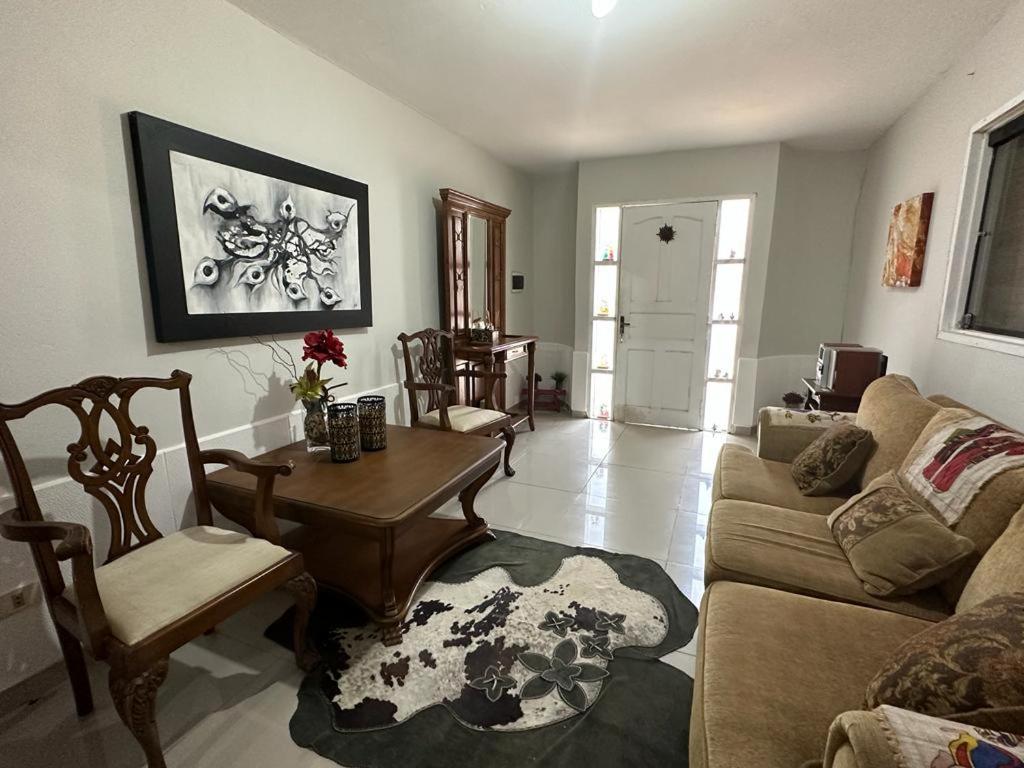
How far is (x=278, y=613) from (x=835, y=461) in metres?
2.47

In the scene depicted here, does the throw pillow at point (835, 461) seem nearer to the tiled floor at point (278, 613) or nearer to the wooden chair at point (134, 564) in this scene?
the tiled floor at point (278, 613)

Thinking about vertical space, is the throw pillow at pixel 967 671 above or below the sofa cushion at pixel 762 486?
above

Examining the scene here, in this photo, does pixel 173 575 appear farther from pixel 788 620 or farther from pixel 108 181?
pixel 788 620

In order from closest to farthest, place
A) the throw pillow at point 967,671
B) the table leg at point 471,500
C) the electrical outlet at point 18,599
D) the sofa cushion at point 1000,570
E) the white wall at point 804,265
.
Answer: the throw pillow at point 967,671, the sofa cushion at point 1000,570, the electrical outlet at point 18,599, the table leg at point 471,500, the white wall at point 804,265

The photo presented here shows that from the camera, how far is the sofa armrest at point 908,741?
2.17 ft

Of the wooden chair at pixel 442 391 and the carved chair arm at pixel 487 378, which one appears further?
the carved chair arm at pixel 487 378

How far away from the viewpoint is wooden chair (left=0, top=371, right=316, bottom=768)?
3.90 feet

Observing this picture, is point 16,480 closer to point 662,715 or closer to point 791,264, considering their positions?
point 662,715

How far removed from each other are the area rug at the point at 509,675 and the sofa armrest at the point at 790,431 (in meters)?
0.92

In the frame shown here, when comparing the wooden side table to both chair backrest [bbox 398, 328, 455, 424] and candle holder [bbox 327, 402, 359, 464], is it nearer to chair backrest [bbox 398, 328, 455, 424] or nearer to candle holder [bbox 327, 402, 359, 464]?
chair backrest [bbox 398, 328, 455, 424]

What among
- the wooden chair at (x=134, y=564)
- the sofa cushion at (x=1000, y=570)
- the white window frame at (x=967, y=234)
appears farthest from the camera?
the white window frame at (x=967, y=234)

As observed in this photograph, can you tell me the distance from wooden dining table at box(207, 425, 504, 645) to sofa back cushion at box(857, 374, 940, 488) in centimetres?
163

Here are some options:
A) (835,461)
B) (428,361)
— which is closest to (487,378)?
(428,361)

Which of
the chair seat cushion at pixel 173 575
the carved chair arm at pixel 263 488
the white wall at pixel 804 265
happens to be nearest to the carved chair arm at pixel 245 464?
the carved chair arm at pixel 263 488
